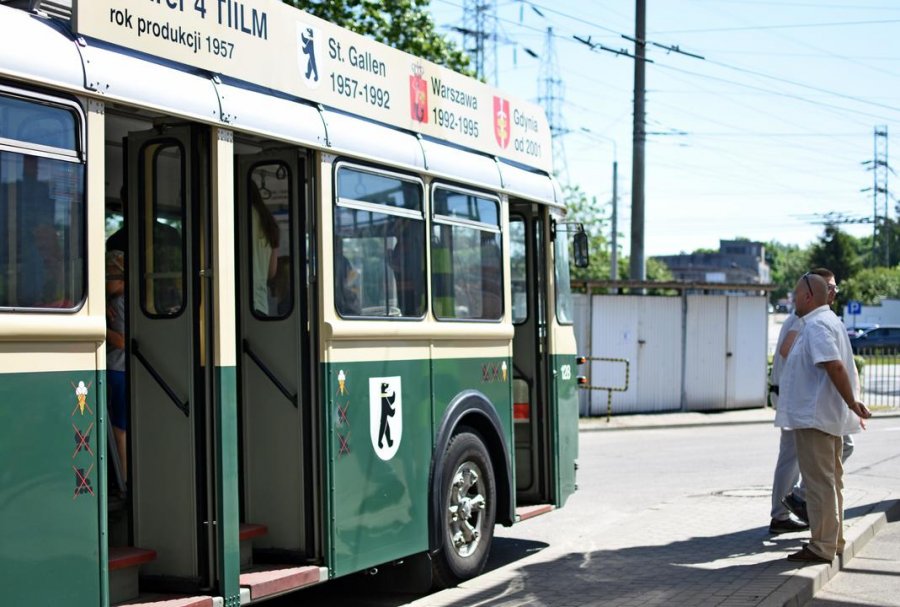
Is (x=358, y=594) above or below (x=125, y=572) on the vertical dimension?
below

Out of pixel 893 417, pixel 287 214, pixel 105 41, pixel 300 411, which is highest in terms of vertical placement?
pixel 105 41

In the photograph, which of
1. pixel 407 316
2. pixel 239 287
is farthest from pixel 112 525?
pixel 407 316

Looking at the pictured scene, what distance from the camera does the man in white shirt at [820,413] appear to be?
8633 mm

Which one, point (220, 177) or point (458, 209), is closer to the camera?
point (220, 177)

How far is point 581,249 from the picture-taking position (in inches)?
416

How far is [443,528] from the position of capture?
852cm

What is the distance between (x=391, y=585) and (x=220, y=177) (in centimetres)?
347

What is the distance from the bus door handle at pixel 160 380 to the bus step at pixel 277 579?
954 millimetres

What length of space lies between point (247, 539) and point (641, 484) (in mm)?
8235

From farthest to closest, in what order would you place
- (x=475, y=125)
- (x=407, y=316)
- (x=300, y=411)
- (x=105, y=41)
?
(x=475, y=125) < (x=407, y=316) < (x=300, y=411) < (x=105, y=41)

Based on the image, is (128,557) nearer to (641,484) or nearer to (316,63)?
(316,63)

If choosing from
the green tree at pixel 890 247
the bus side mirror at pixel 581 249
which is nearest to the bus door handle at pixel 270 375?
the bus side mirror at pixel 581 249

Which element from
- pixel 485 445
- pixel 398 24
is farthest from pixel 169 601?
pixel 398 24

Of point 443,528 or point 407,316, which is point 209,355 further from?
point 443,528
